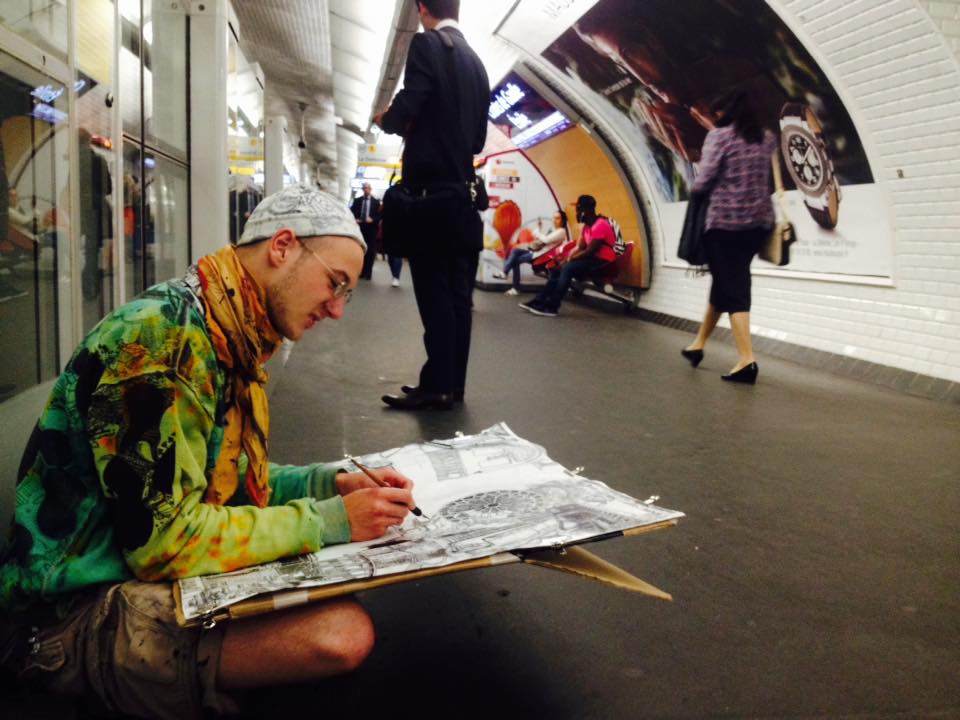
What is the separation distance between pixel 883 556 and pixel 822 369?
456 centimetres

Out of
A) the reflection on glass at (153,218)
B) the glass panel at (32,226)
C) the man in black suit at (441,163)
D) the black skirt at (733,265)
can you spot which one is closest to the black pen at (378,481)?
the glass panel at (32,226)

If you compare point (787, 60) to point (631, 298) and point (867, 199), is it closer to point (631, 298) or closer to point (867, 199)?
point (867, 199)

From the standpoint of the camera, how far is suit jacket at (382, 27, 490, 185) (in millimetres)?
4020

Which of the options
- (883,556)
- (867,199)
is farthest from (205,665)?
(867,199)

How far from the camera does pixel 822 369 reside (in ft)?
22.3

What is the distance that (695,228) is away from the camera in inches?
243

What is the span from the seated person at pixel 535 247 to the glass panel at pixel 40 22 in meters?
11.4

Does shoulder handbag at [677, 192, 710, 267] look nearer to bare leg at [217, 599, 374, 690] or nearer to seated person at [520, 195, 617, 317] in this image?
seated person at [520, 195, 617, 317]

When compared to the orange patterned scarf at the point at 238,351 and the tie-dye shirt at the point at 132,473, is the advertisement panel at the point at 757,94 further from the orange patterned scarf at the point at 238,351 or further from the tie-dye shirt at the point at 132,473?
the tie-dye shirt at the point at 132,473

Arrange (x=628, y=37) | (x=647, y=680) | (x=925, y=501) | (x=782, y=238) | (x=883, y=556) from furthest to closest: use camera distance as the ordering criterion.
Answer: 1. (x=628, y=37)
2. (x=782, y=238)
3. (x=925, y=501)
4. (x=883, y=556)
5. (x=647, y=680)

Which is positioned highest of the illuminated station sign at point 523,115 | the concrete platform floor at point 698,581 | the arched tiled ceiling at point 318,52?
the arched tiled ceiling at point 318,52

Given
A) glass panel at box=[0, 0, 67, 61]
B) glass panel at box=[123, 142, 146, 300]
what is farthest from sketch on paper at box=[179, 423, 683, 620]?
glass panel at box=[123, 142, 146, 300]

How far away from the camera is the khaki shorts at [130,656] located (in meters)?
1.35

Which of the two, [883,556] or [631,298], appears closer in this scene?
[883,556]
